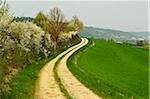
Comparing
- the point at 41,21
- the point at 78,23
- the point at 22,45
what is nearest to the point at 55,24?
the point at 41,21

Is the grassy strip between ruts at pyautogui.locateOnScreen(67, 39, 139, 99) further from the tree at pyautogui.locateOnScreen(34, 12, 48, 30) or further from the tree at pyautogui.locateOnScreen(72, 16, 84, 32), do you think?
the tree at pyautogui.locateOnScreen(72, 16, 84, 32)

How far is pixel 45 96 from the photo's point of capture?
22672 mm

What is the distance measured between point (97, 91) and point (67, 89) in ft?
6.66

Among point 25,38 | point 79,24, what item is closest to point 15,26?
point 25,38

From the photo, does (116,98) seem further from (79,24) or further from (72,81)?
(79,24)

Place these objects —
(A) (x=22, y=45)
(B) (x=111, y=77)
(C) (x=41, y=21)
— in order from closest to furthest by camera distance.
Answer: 1. (B) (x=111, y=77)
2. (A) (x=22, y=45)
3. (C) (x=41, y=21)

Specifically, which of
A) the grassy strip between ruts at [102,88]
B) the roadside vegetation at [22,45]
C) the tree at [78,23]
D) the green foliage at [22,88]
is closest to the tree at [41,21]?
the roadside vegetation at [22,45]

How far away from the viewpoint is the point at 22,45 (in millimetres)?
51562

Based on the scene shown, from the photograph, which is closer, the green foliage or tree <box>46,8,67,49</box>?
the green foliage

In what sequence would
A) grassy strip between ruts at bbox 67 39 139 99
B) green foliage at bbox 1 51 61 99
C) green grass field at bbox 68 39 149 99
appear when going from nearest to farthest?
green foliage at bbox 1 51 61 99 < grassy strip between ruts at bbox 67 39 139 99 < green grass field at bbox 68 39 149 99

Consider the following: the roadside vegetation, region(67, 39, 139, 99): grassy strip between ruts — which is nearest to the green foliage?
the roadside vegetation

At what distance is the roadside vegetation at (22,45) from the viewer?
28.3 metres

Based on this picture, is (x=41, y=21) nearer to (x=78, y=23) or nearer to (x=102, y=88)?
(x=102, y=88)

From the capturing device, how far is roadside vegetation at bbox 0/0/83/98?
92.8 ft
